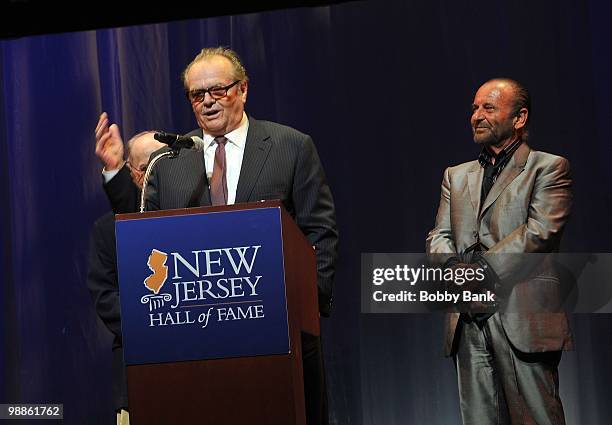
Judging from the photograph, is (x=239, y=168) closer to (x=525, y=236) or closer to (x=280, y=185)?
(x=280, y=185)

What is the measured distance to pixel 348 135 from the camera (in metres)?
4.74

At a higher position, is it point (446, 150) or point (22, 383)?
point (446, 150)

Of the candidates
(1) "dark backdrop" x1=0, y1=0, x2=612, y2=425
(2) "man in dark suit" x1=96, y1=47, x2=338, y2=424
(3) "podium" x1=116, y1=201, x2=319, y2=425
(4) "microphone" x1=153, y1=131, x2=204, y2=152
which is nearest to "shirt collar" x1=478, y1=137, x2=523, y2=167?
(1) "dark backdrop" x1=0, y1=0, x2=612, y2=425

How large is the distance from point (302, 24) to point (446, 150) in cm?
99

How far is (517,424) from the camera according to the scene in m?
4.00

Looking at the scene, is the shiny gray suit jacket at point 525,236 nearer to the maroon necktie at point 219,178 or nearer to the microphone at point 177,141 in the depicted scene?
Answer: the maroon necktie at point 219,178

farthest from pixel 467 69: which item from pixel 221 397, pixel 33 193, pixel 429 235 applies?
pixel 221 397

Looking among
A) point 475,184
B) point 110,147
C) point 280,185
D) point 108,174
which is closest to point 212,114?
point 280,185

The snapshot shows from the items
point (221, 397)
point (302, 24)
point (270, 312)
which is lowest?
point (221, 397)

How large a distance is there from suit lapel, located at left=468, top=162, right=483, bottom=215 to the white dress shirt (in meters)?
1.36

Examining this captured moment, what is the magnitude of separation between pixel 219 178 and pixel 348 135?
5.42 ft

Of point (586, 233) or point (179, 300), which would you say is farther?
point (586, 233)

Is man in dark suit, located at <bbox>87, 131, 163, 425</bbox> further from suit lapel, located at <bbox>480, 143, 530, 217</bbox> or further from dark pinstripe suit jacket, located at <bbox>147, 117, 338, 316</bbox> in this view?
suit lapel, located at <bbox>480, 143, 530, 217</bbox>

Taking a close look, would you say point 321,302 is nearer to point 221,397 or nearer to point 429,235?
point 221,397
